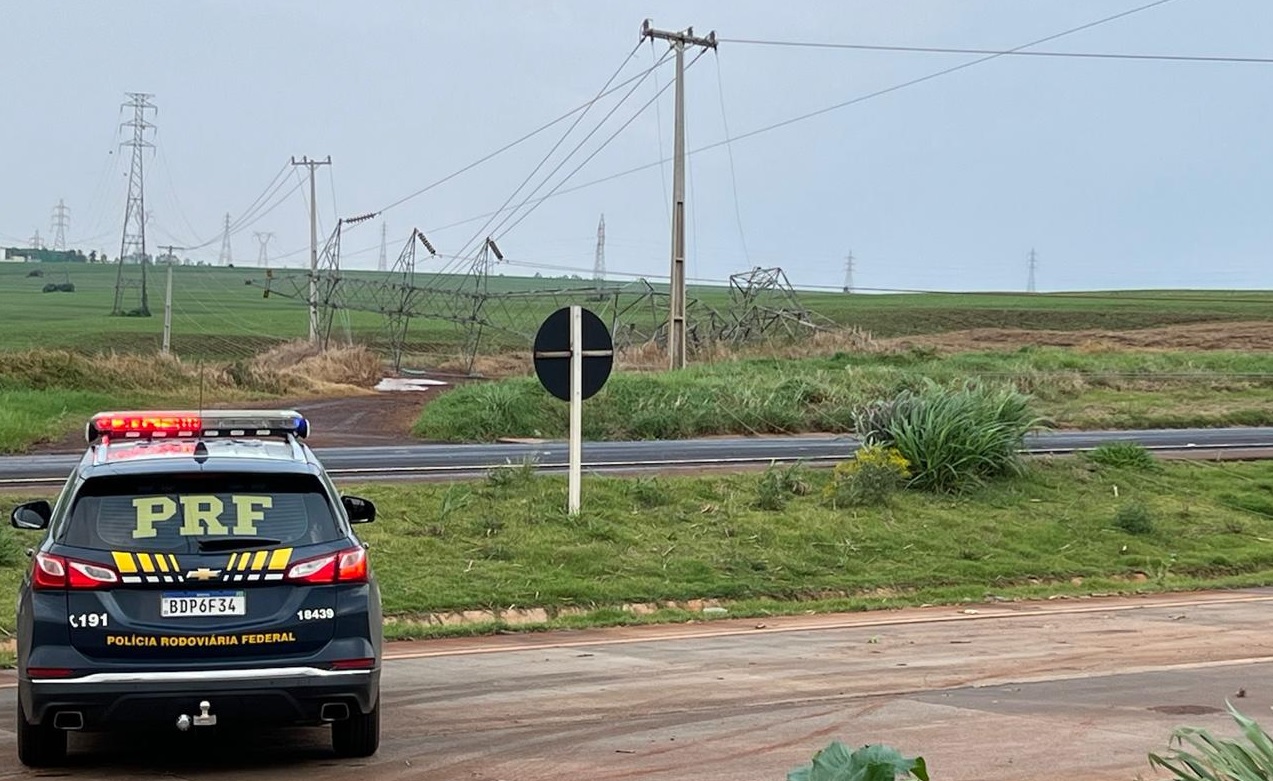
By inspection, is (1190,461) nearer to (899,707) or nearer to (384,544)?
(384,544)

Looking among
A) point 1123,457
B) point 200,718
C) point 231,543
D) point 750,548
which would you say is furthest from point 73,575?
point 1123,457

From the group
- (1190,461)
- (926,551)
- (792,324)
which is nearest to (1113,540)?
(926,551)

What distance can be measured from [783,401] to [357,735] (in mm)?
28341

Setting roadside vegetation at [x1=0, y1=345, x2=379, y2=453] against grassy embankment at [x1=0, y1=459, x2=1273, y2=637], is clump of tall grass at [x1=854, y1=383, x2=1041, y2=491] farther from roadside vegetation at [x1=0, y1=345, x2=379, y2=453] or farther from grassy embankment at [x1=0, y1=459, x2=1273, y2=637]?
roadside vegetation at [x1=0, y1=345, x2=379, y2=453]

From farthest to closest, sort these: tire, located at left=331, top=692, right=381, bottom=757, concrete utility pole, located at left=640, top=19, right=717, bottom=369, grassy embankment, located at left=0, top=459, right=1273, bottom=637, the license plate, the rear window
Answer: concrete utility pole, located at left=640, top=19, right=717, bottom=369, grassy embankment, located at left=0, top=459, right=1273, bottom=637, tire, located at left=331, top=692, right=381, bottom=757, the rear window, the license plate

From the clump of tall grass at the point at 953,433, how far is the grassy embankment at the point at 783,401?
10755mm

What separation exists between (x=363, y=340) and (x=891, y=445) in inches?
2742

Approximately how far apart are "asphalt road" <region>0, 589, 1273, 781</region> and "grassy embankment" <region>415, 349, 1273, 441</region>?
19073 mm

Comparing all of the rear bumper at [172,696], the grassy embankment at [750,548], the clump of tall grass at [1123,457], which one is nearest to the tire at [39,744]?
the rear bumper at [172,696]

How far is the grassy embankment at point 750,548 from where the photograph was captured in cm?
1708

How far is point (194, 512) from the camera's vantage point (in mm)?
8477

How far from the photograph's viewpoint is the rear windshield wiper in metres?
8.35

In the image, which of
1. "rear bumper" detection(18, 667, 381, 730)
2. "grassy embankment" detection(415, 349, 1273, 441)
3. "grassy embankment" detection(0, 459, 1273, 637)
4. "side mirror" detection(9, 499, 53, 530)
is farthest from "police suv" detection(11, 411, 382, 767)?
"grassy embankment" detection(415, 349, 1273, 441)

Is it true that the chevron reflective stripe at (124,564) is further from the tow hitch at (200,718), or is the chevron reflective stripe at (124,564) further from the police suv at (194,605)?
the tow hitch at (200,718)
